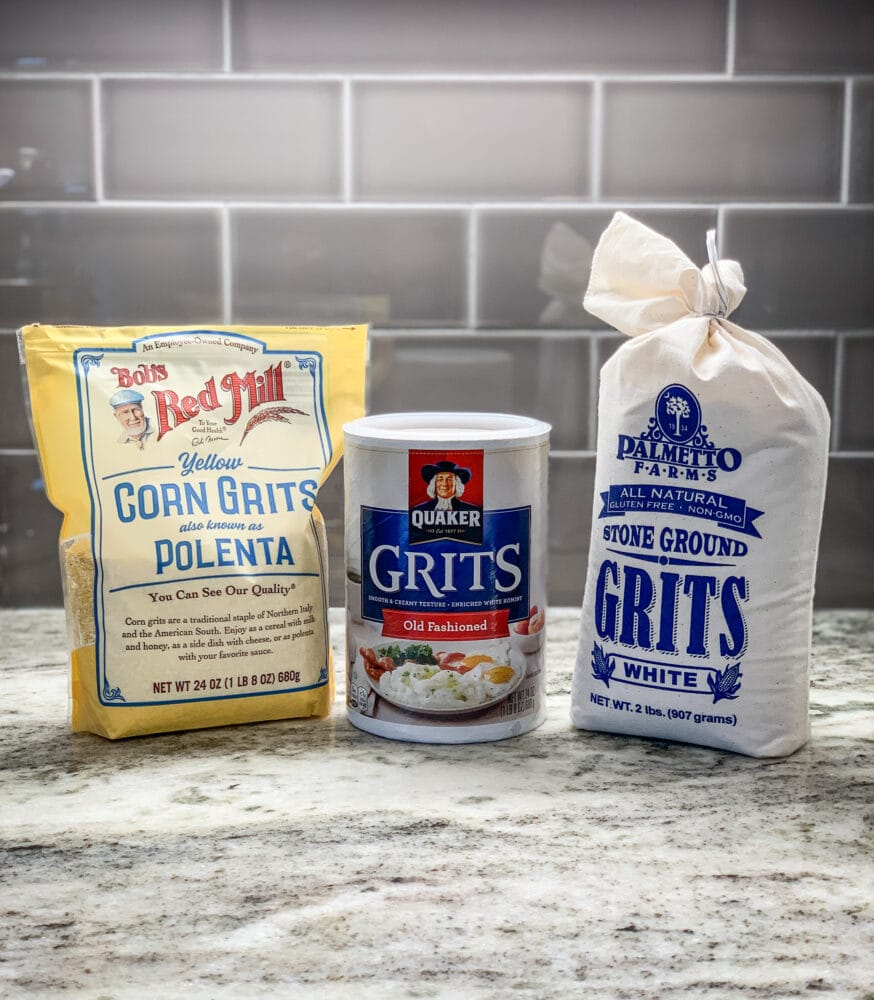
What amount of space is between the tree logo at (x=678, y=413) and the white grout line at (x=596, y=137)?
17.1 inches

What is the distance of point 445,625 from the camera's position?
2.68 feet

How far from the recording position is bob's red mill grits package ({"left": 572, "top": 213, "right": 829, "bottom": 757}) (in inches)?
31.4

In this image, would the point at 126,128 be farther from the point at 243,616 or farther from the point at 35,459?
the point at 243,616

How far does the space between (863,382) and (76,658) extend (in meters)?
0.81

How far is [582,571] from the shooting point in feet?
4.09

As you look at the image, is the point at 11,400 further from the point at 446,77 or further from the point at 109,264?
the point at 446,77

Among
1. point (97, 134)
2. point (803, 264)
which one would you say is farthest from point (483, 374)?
point (97, 134)

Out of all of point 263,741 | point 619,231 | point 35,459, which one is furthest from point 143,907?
point 35,459

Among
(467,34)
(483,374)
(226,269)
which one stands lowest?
(483,374)

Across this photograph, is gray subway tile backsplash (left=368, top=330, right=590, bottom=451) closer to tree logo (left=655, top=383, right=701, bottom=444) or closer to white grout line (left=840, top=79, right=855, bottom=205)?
white grout line (left=840, top=79, right=855, bottom=205)

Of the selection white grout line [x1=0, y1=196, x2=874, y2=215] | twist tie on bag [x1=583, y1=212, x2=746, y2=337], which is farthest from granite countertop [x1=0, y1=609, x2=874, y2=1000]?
white grout line [x1=0, y1=196, x2=874, y2=215]

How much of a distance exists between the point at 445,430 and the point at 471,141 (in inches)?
16.0

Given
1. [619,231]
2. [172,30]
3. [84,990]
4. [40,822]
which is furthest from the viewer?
[172,30]

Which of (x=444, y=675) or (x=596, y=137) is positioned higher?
(x=596, y=137)
